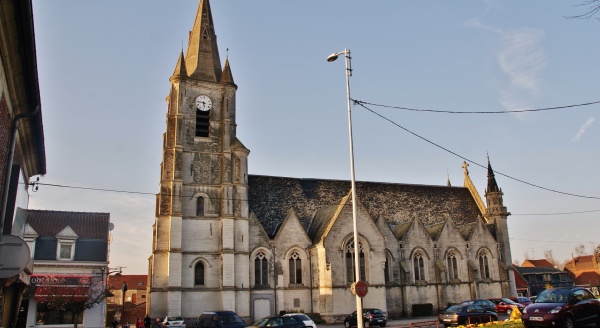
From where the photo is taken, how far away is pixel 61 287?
34.2m

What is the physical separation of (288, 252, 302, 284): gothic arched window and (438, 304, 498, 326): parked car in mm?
14969

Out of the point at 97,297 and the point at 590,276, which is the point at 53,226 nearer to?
the point at 97,297

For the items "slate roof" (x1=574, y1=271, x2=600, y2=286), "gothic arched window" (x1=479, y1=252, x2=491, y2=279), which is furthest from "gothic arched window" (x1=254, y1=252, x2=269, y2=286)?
"slate roof" (x1=574, y1=271, x2=600, y2=286)

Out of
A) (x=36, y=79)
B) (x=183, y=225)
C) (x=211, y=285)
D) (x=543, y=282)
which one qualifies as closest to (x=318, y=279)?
(x=211, y=285)

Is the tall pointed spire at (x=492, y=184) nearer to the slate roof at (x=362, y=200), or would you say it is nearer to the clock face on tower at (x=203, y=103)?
the slate roof at (x=362, y=200)

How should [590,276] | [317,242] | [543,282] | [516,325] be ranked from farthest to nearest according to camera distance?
[590,276], [543,282], [317,242], [516,325]

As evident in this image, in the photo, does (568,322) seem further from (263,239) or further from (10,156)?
(263,239)

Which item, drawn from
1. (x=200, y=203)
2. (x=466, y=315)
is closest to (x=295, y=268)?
→ (x=200, y=203)

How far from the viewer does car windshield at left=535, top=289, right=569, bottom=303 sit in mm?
19359

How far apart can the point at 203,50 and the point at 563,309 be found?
3569 centimetres

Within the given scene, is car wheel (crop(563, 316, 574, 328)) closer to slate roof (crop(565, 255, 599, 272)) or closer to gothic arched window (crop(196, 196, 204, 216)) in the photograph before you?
gothic arched window (crop(196, 196, 204, 216))

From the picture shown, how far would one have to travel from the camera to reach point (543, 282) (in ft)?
269

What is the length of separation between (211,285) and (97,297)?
27.2 ft

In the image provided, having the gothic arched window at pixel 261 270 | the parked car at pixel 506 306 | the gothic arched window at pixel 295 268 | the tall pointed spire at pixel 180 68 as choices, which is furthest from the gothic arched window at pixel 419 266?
the tall pointed spire at pixel 180 68
